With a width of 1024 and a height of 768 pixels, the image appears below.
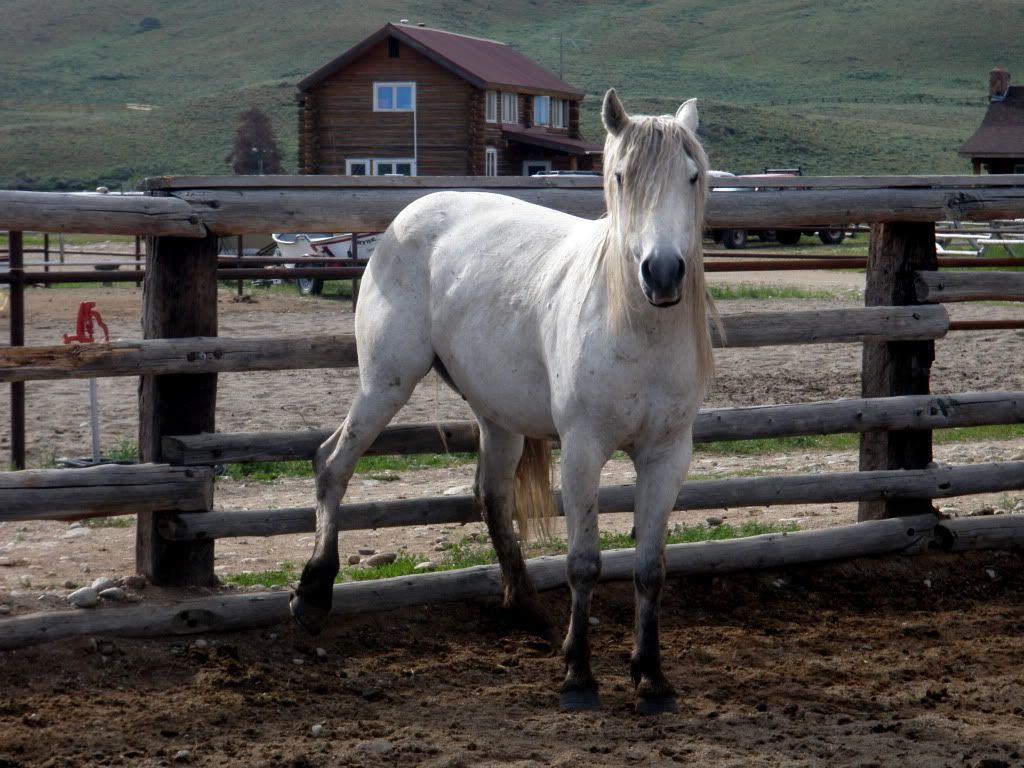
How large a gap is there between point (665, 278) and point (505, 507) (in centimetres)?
169

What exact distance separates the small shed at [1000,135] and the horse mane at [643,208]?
145 feet

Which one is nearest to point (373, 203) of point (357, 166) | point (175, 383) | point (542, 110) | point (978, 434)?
point (175, 383)

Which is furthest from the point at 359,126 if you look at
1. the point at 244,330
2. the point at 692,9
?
the point at 692,9

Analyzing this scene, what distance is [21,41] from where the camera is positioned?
4584 inches

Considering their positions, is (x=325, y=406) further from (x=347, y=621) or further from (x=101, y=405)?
(x=347, y=621)

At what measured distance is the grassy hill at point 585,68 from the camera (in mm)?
66812

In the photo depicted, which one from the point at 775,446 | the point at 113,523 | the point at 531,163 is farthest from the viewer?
the point at 531,163

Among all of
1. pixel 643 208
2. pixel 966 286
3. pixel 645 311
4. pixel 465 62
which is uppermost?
pixel 465 62

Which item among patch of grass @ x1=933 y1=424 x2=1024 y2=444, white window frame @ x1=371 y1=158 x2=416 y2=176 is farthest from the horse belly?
white window frame @ x1=371 y1=158 x2=416 y2=176

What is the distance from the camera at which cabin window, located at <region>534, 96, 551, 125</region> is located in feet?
145

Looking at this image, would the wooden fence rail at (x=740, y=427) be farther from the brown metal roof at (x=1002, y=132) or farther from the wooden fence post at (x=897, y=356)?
the brown metal roof at (x=1002, y=132)

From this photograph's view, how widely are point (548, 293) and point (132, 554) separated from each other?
8.47 ft

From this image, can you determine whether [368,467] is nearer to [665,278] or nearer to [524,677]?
[524,677]

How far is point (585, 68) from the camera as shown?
305ft
